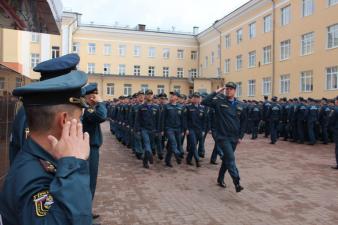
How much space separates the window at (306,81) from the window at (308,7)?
4.12 m

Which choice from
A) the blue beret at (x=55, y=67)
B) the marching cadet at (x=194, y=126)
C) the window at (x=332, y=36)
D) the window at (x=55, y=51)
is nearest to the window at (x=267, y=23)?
the window at (x=332, y=36)

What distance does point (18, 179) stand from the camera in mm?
1401

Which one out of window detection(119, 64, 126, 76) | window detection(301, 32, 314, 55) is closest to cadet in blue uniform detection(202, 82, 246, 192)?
window detection(301, 32, 314, 55)

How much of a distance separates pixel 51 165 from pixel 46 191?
12 cm

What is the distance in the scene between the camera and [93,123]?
5.23 metres

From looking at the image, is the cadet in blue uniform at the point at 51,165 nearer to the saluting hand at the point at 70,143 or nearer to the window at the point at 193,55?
the saluting hand at the point at 70,143

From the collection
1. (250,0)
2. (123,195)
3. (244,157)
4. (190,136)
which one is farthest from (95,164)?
(250,0)

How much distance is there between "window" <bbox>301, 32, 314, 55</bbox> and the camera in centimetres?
2540

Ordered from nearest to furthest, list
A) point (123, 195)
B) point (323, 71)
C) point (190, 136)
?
point (123, 195) < point (190, 136) < point (323, 71)

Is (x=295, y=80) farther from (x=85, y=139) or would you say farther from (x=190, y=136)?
(x=85, y=139)

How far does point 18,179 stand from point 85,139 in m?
0.29

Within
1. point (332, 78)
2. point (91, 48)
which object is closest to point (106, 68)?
point (91, 48)

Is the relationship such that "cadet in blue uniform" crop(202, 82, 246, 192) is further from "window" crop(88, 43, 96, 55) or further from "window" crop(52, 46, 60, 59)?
"window" crop(88, 43, 96, 55)

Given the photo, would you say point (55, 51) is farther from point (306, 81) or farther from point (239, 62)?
point (306, 81)
